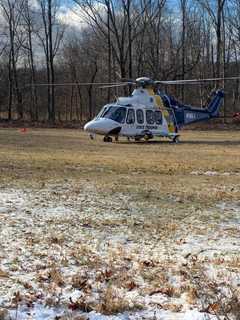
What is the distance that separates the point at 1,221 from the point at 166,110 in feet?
63.6

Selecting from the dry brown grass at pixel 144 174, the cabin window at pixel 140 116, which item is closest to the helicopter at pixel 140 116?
the cabin window at pixel 140 116

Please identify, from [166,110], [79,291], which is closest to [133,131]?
[166,110]

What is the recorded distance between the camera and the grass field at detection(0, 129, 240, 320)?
13.7ft

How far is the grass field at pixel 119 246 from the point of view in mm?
4176

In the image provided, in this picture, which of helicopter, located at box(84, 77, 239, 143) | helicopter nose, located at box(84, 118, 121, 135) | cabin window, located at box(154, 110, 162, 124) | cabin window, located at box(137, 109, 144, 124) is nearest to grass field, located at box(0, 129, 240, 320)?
helicopter nose, located at box(84, 118, 121, 135)

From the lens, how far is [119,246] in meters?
5.82

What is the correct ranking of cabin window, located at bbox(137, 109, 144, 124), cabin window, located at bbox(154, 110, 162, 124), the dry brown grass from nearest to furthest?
the dry brown grass → cabin window, located at bbox(137, 109, 144, 124) → cabin window, located at bbox(154, 110, 162, 124)

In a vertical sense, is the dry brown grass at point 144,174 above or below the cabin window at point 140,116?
below

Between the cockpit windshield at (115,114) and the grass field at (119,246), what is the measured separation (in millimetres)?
12544

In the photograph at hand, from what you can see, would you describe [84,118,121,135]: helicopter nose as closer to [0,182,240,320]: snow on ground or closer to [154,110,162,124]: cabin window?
[154,110,162,124]: cabin window

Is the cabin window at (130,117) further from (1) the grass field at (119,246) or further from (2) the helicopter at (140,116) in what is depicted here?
(1) the grass field at (119,246)

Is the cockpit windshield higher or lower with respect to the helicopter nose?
higher

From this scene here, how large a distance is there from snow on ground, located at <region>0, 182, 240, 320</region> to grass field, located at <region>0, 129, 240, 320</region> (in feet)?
0.03

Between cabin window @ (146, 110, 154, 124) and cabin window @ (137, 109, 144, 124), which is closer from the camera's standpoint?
cabin window @ (137, 109, 144, 124)
